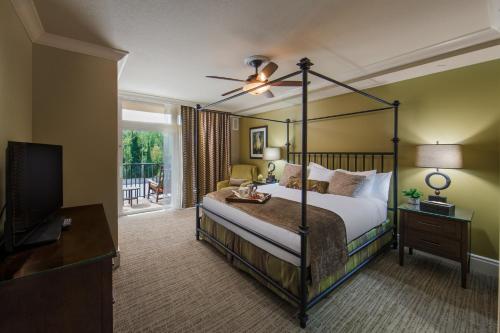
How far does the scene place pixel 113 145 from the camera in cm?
259

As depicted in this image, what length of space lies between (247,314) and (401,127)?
316 cm

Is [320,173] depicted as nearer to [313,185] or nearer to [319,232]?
[313,185]

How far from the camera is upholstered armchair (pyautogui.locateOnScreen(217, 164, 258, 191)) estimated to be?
521 centimetres

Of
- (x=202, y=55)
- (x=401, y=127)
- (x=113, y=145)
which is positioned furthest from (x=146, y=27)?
(x=401, y=127)

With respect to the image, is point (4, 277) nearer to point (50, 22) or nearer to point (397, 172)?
point (50, 22)

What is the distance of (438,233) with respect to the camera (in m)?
2.33

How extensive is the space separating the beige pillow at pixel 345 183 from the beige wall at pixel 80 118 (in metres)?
2.96

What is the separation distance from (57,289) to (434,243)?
3230 mm

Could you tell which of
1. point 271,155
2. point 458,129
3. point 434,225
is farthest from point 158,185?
point 458,129

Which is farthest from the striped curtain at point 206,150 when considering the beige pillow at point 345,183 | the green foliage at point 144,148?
the beige pillow at point 345,183

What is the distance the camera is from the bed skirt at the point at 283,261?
1.89 m

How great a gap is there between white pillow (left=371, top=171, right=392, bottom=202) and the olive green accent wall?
0.89ft

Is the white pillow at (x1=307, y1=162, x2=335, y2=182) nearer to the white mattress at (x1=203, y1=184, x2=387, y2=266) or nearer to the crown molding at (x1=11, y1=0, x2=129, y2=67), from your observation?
the white mattress at (x1=203, y1=184, x2=387, y2=266)

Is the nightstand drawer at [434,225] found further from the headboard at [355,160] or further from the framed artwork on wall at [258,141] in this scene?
the framed artwork on wall at [258,141]
